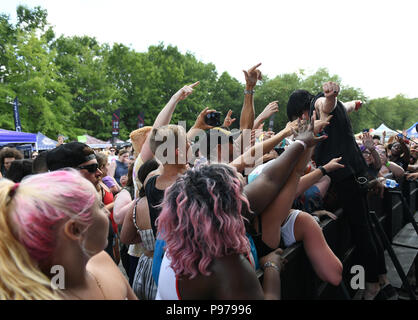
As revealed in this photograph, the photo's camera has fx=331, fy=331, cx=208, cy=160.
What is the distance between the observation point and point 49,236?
1.23 meters

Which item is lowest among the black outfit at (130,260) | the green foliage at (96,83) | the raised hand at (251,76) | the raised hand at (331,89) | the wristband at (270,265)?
the black outfit at (130,260)

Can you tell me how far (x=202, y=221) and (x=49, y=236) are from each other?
23.1 inches

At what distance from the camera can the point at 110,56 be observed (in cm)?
3894

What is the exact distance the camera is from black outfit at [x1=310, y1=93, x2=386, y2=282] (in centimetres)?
287

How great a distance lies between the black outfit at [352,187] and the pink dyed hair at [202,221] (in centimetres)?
170

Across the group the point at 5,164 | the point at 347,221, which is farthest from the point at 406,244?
the point at 5,164

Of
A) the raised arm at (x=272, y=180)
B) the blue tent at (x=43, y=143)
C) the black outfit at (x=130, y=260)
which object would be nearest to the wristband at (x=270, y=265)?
the raised arm at (x=272, y=180)

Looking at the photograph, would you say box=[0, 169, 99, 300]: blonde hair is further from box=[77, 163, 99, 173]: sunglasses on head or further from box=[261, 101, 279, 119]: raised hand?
box=[261, 101, 279, 119]: raised hand

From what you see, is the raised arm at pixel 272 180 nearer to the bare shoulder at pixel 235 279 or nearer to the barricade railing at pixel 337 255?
the barricade railing at pixel 337 255

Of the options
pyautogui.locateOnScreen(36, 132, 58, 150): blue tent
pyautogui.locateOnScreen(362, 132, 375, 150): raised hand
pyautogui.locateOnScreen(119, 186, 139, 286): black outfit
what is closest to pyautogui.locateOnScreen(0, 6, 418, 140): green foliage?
pyautogui.locateOnScreen(36, 132, 58, 150): blue tent

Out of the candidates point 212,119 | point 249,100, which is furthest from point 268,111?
point 212,119

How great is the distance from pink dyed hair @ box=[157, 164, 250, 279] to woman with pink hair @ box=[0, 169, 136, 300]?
0.99 ft

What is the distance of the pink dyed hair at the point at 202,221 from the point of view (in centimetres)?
136
